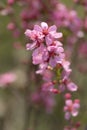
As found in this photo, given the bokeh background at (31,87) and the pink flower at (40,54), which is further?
the bokeh background at (31,87)

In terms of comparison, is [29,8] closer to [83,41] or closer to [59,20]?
[59,20]

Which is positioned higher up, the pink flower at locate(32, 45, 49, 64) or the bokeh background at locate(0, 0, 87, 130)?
the bokeh background at locate(0, 0, 87, 130)

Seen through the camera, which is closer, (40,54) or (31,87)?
(40,54)

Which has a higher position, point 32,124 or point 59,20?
point 59,20

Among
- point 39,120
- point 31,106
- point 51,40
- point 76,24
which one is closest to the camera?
point 51,40

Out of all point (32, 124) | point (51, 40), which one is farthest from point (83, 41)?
point (51, 40)

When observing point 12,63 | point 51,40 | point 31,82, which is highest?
point 12,63

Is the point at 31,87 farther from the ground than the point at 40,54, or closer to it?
farther from the ground

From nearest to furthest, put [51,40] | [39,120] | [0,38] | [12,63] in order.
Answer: [51,40]
[39,120]
[0,38]
[12,63]

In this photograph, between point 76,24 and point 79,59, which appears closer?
point 76,24

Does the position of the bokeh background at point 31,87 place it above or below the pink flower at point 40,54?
above

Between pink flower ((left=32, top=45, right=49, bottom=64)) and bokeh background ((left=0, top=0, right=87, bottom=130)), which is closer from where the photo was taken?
pink flower ((left=32, top=45, right=49, bottom=64))
